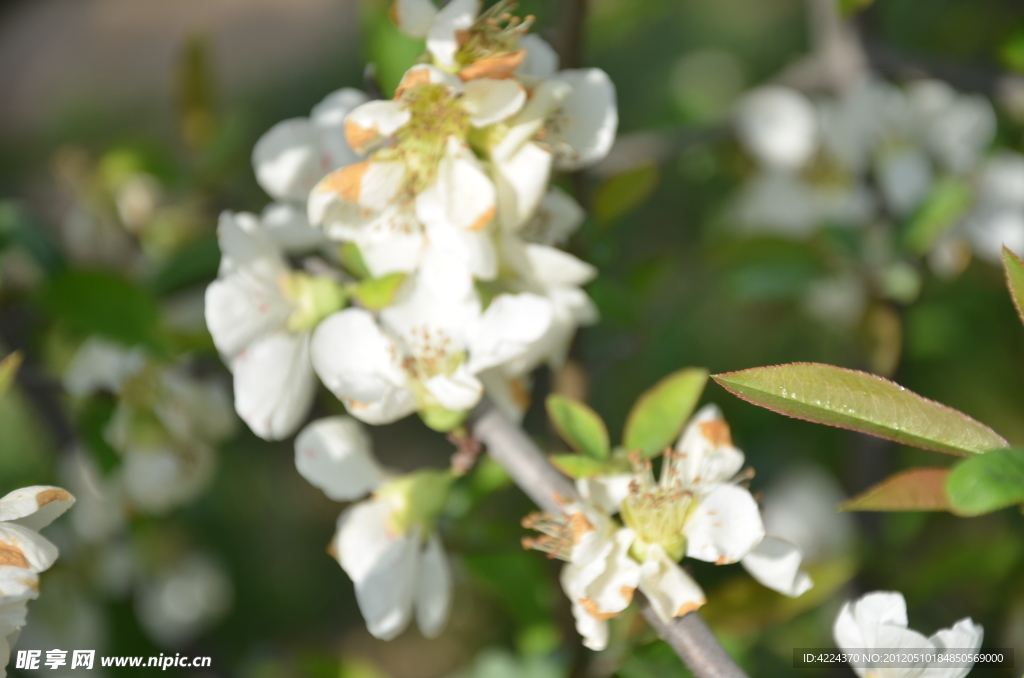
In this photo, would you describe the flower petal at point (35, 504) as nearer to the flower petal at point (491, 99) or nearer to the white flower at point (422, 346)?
the white flower at point (422, 346)

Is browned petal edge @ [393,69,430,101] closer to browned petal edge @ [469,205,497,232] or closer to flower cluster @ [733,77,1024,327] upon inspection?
browned petal edge @ [469,205,497,232]

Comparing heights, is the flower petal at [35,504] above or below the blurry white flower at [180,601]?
above

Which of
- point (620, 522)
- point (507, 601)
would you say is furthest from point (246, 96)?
point (620, 522)

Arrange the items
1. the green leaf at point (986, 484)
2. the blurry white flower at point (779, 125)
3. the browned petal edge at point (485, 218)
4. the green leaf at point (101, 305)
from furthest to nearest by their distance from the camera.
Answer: the blurry white flower at point (779, 125) → the green leaf at point (101, 305) → the browned petal edge at point (485, 218) → the green leaf at point (986, 484)

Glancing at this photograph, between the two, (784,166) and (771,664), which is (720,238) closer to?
(784,166)

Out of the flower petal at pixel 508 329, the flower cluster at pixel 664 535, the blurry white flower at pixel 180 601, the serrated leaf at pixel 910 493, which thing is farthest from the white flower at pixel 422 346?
the blurry white flower at pixel 180 601

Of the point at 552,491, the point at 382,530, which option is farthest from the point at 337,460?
the point at 552,491
